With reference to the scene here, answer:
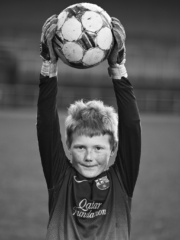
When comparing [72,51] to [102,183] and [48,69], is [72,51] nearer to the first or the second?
[48,69]

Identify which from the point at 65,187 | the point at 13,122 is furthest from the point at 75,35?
the point at 13,122

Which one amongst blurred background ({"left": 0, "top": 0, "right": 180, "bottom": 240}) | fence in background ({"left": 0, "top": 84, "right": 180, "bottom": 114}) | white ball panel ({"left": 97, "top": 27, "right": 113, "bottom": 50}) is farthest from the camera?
fence in background ({"left": 0, "top": 84, "right": 180, "bottom": 114})

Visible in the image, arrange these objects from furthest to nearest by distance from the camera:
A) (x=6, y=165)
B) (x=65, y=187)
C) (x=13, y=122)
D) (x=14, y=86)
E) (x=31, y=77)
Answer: (x=31, y=77), (x=14, y=86), (x=13, y=122), (x=6, y=165), (x=65, y=187)

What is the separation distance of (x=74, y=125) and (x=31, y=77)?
22578 mm

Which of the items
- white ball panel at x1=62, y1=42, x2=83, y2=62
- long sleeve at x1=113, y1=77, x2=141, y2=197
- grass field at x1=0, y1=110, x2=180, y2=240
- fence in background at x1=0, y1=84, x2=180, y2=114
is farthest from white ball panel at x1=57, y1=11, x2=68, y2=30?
fence in background at x1=0, y1=84, x2=180, y2=114

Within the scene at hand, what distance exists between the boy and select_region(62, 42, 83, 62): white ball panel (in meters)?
0.08

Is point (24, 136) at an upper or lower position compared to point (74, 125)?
lower

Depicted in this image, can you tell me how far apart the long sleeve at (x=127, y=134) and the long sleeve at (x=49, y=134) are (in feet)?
1.11

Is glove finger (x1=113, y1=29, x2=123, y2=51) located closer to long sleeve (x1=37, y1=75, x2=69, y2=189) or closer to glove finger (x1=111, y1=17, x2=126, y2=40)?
glove finger (x1=111, y1=17, x2=126, y2=40)

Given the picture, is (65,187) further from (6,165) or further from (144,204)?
(6,165)

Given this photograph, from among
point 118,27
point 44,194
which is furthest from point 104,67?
point 118,27

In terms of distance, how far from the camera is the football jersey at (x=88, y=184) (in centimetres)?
247

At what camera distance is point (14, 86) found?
2334 centimetres

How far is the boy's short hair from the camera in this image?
2596mm
